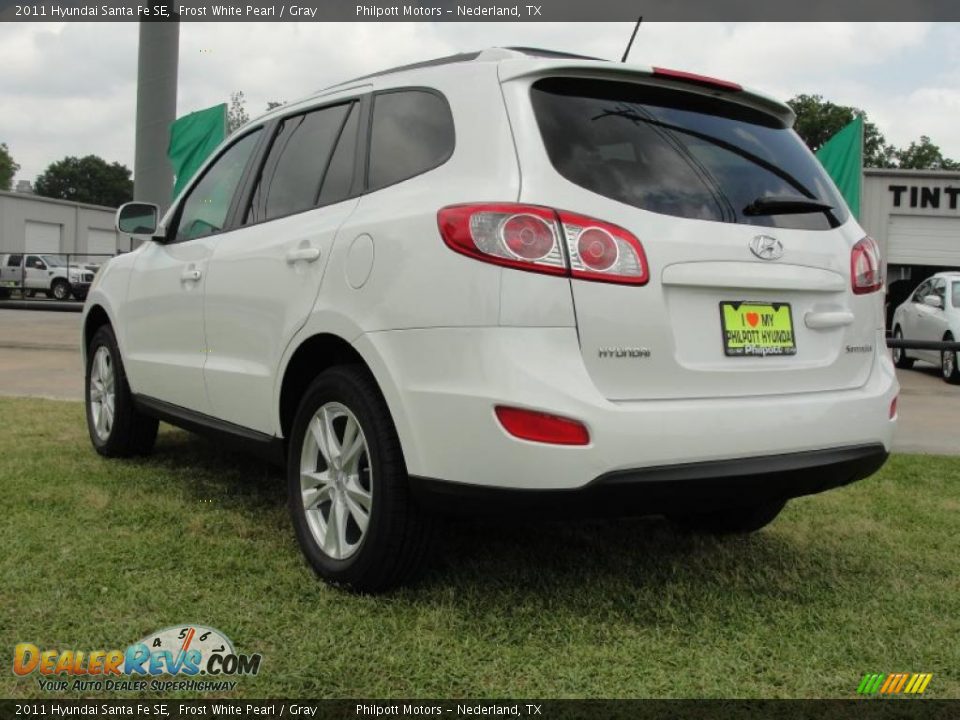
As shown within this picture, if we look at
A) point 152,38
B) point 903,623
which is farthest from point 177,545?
point 152,38

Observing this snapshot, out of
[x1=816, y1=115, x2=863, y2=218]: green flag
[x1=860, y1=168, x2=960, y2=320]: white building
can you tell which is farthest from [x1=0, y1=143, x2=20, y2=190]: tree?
[x1=816, y1=115, x2=863, y2=218]: green flag

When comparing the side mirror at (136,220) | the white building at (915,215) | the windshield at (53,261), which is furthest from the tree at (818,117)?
the side mirror at (136,220)

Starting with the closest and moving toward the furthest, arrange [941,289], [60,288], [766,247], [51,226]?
[766,247] → [941,289] → [60,288] → [51,226]

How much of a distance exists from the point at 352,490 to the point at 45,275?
32.1 m

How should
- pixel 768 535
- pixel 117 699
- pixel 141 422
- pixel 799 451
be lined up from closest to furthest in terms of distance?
pixel 117 699 → pixel 799 451 → pixel 768 535 → pixel 141 422

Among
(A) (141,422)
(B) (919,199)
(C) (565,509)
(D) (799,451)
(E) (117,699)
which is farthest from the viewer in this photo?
(B) (919,199)

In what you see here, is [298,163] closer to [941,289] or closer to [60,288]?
[941,289]

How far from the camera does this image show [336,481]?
321cm

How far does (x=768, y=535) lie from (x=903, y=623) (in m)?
1.07

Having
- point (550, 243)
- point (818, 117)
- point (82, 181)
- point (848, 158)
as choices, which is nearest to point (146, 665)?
point (550, 243)

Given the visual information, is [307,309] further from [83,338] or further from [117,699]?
[83,338]

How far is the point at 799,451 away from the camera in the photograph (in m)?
2.88

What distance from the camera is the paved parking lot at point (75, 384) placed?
6.99 meters

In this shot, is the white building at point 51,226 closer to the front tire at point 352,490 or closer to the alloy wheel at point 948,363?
the alloy wheel at point 948,363
